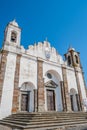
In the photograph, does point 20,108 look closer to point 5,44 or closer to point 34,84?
point 34,84

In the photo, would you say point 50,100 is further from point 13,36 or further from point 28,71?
point 13,36

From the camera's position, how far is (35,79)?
1261 cm

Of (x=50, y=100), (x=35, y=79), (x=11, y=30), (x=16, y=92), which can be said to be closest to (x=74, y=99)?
(x=50, y=100)

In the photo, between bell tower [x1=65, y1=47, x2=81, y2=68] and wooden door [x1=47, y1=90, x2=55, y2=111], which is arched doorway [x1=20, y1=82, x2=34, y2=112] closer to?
wooden door [x1=47, y1=90, x2=55, y2=111]

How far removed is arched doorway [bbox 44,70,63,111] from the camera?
13.4 metres

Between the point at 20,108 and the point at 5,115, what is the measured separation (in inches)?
72.0

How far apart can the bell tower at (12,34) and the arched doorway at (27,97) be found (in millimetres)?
5129

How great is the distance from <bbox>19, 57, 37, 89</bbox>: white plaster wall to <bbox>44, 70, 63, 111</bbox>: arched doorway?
2.01 metres

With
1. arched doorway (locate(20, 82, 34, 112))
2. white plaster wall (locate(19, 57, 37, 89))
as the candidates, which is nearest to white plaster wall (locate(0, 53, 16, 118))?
white plaster wall (locate(19, 57, 37, 89))

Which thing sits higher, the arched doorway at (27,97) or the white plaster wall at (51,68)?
the white plaster wall at (51,68)

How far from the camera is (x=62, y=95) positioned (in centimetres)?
1411

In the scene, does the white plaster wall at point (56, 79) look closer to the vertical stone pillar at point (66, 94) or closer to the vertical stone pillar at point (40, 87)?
the vertical stone pillar at point (66, 94)

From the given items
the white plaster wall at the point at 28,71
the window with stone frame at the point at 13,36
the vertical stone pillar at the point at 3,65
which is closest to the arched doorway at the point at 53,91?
the white plaster wall at the point at 28,71

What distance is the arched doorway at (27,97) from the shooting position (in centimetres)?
1147
